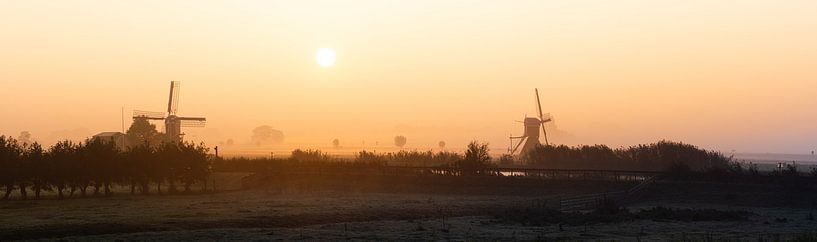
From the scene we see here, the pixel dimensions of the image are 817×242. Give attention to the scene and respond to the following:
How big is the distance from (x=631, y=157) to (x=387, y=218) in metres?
72.7

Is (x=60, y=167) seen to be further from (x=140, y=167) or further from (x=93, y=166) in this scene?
(x=140, y=167)

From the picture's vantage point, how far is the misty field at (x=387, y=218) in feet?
137

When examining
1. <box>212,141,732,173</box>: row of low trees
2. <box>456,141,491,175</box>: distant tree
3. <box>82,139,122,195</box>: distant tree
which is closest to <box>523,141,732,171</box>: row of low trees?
<box>212,141,732,173</box>: row of low trees

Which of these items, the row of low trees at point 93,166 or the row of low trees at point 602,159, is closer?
the row of low trees at point 93,166

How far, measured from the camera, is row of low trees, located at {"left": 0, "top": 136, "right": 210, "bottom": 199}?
75625 millimetres

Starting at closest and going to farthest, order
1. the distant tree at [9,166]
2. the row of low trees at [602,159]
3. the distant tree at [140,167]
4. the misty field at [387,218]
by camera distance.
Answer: the misty field at [387,218] → the distant tree at [9,166] → the distant tree at [140,167] → the row of low trees at [602,159]

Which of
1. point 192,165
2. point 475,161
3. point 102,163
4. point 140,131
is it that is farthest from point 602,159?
point 140,131

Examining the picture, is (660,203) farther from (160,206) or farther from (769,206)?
(160,206)

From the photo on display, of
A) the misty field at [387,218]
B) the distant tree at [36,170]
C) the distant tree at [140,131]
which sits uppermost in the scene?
the distant tree at [140,131]

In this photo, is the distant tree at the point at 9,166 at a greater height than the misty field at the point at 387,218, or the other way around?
the distant tree at the point at 9,166

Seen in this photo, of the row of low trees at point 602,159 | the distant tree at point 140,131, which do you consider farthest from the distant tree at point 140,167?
the distant tree at point 140,131

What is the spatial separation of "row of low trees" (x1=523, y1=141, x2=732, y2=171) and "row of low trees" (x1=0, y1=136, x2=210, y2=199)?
58057mm

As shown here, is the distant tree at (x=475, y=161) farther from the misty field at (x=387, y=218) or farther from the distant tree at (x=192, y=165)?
the distant tree at (x=192, y=165)

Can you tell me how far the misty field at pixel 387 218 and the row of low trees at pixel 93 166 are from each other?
4839mm
